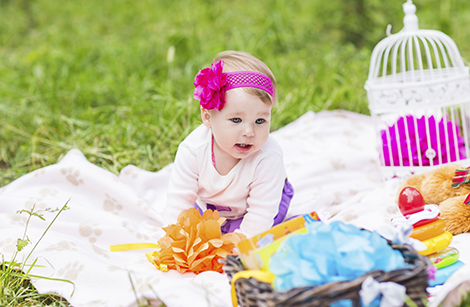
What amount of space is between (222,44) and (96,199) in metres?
2.39

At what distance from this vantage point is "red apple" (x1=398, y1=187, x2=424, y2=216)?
1674 millimetres

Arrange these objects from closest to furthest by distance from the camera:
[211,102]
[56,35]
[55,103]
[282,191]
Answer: [211,102]
[282,191]
[55,103]
[56,35]

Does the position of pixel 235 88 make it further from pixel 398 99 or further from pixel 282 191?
pixel 398 99

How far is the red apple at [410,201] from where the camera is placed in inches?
65.9

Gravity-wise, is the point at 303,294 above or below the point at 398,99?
below

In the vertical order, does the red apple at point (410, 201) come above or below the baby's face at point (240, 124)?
below

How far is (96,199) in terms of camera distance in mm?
2330

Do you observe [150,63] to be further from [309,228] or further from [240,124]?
[309,228]

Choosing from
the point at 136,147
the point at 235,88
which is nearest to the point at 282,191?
the point at 235,88

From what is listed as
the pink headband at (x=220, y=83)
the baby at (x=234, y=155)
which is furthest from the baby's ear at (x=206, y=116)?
the pink headband at (x=220, y=83)

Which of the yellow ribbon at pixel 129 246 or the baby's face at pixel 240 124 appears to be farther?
the yellow ribbon at pixel 129 246

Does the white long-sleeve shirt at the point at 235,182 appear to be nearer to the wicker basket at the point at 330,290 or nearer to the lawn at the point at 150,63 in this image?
the wicker basket at the point at 330,290

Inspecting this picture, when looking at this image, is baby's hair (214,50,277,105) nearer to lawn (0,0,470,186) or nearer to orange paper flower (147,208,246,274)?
orange paper flower (147,208,246,274)

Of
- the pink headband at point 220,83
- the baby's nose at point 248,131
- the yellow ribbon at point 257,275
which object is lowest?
the yellow ribbon at point 257,275
